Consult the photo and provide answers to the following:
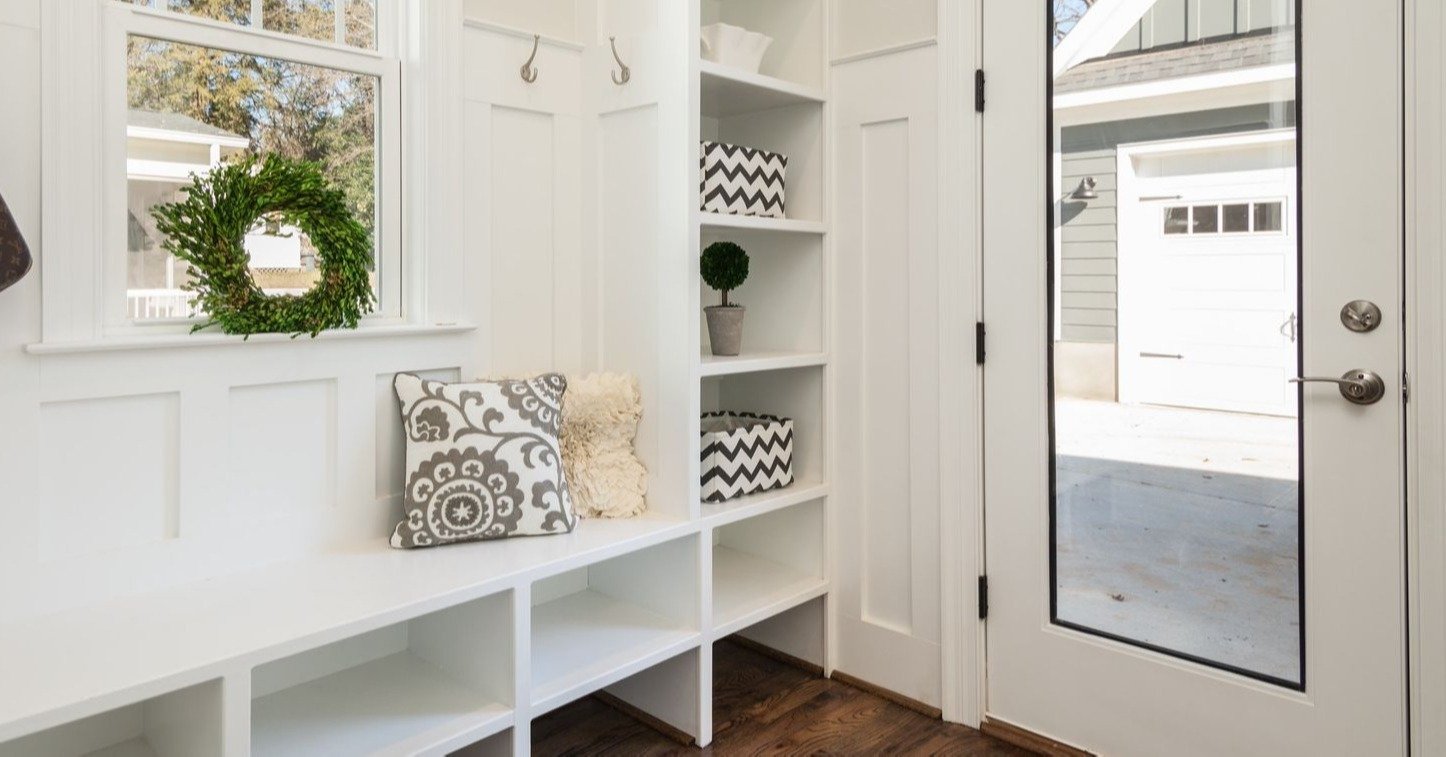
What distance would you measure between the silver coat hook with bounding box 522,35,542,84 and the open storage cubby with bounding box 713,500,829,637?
1438mm

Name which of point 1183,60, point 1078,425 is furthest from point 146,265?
point 1183,60

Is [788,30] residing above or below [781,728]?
above

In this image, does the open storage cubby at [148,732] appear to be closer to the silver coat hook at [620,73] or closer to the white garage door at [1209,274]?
the silver coat hook at [620,73]

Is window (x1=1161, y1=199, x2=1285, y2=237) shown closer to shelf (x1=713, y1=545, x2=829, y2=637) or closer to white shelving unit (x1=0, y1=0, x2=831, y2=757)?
white shelving unit (x1=0, y1=0, x2=831, y2=757)

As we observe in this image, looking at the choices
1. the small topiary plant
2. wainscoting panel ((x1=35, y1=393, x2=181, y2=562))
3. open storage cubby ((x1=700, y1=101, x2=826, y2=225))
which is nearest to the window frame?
wainscoting panel ((x1=35, y1=393, x2=181, y2=562))

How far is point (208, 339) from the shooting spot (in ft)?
5.95

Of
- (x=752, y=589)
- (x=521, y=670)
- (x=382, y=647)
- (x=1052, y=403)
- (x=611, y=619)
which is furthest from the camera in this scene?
(x=752, y=589)

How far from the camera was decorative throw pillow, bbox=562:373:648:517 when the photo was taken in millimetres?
2316

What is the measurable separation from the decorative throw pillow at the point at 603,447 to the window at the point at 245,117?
0.52 meters

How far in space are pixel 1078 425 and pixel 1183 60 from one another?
870 millimetres

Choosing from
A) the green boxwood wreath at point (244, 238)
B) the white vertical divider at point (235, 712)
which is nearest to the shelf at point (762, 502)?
the green boxwood wreath at point (244, 238)

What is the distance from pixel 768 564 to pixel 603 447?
30.7 inches

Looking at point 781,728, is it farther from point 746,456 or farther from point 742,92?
point 742,92

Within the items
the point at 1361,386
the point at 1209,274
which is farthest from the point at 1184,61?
the point at 1361,386
